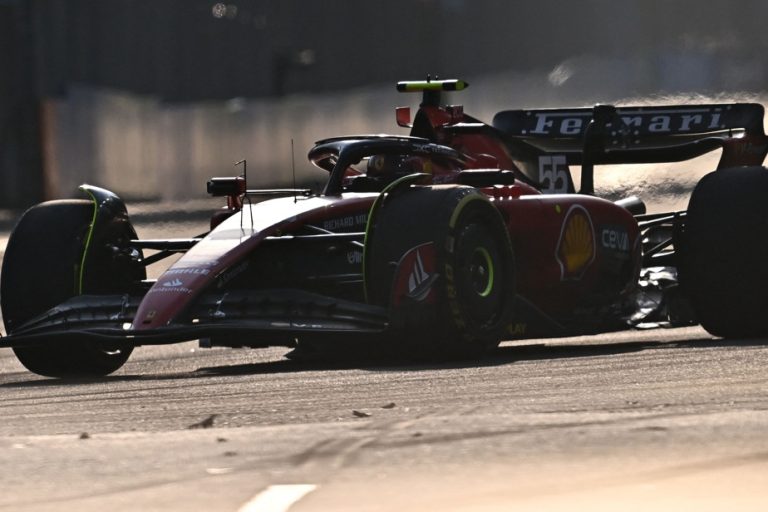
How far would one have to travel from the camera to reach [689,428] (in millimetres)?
4895

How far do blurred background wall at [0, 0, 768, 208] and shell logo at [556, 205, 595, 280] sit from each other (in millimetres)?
4040

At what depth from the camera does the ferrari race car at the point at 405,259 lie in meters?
7.94

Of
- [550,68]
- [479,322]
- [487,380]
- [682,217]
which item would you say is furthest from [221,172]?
[487,380]

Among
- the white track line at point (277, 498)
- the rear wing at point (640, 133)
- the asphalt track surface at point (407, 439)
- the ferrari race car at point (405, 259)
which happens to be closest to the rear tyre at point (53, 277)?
the ferrari race car at point (405, 259)

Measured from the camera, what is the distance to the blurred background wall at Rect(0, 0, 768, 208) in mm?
12883

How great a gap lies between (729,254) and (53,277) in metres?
3.38

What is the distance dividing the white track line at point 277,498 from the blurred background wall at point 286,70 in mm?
8938

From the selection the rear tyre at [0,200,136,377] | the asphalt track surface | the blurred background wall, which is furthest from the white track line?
the blurred background wall

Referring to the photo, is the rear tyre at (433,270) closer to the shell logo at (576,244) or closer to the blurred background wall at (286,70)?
the shell logo at (576,244)

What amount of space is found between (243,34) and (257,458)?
9156 millimetres

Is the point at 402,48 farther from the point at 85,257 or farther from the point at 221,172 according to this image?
the point at 85,257

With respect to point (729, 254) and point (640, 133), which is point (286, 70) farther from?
point (729, 254)

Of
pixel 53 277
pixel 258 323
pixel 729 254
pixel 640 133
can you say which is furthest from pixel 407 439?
pixel 640 133

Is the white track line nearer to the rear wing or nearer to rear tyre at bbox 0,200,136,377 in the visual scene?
rear tyre at bbox 0,200,136,377
